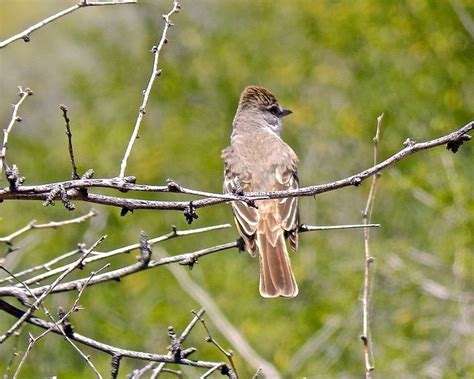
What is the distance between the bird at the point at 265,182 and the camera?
618cm

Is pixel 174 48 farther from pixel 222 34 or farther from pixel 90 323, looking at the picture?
pixel 90 323

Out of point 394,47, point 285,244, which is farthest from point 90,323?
point 394,47

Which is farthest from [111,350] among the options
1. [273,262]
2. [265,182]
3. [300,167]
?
[300,167]

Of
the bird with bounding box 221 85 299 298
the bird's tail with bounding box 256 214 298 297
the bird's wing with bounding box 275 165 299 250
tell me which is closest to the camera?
the bird's tail with bounding box 256 214 298 297

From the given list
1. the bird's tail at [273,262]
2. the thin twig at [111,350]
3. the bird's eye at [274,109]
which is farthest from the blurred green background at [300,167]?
the thin twig at [111,350]

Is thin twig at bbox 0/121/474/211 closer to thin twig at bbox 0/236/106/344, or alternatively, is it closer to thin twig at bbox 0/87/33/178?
thin twig at bbox 0/87/33/178

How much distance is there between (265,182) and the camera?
6.99m

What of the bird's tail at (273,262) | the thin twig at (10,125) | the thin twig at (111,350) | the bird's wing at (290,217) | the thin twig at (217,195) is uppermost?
the bird's wing at (290,217)

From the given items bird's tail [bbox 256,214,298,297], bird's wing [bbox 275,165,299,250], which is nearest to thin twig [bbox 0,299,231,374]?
bird's tail [bbox 256,214,298,297]

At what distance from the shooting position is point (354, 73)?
11.3 m

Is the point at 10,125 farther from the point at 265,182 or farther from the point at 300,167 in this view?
the point at 300,167

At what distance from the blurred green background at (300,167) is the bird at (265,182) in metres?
1.50

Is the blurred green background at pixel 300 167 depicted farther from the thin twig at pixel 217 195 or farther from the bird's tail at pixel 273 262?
the thin twig at pixel 217 195

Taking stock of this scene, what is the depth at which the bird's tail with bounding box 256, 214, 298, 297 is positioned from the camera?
238 inches
